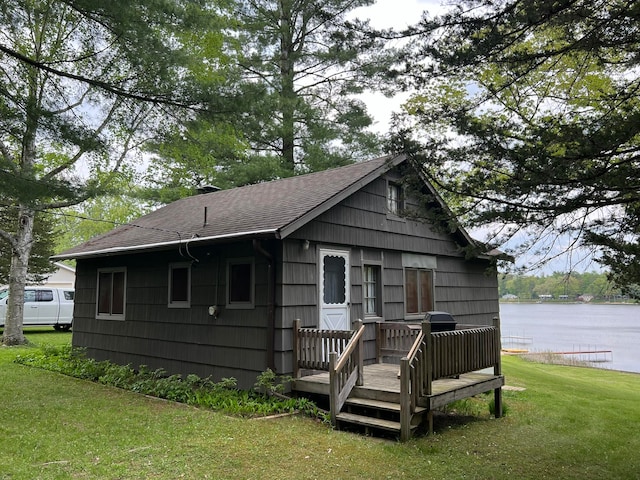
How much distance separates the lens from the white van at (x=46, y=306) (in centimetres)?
1909

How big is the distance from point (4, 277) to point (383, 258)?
66.4ft

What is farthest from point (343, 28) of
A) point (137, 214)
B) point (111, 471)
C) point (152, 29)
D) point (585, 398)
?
point (137, 214)

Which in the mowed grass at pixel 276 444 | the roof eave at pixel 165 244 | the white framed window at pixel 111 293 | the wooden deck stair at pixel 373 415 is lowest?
the mowed grass at pixel 276 444

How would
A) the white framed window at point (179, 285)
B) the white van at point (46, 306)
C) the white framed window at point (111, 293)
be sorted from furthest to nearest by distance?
the white van at point (46, 306)
the white framed window at point (111, 293)
the white framed window at point (179, 285)

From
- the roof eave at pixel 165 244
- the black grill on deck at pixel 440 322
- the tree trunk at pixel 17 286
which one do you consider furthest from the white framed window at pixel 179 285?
the tree trunk at pixel 17 286

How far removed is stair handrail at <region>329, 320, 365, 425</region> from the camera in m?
6.63

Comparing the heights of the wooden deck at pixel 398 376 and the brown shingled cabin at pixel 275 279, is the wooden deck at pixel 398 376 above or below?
below

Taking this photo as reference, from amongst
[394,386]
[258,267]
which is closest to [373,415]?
[394,386]

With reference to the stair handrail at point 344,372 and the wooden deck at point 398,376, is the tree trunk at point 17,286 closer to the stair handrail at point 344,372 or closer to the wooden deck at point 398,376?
the wooden deck at point 398,376

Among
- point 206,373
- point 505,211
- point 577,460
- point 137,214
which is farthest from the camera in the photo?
point 137,214

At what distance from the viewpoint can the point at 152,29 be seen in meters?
7.21

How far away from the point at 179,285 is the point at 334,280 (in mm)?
3098

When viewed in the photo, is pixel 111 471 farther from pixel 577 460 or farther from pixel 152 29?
pixel 152 29

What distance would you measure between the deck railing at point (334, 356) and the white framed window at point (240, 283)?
1.00 metres
